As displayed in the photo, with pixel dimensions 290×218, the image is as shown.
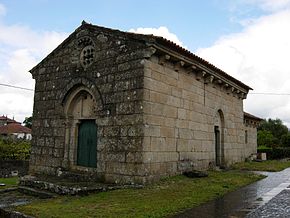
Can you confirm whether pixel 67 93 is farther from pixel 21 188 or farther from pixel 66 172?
pixel 21 188

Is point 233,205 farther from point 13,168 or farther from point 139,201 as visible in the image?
point 13,168

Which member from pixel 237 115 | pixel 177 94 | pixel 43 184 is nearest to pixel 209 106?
pixel 177 94

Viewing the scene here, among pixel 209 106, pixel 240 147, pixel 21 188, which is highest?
pixel 209 106

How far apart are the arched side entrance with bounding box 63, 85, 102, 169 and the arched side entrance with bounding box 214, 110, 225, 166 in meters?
6.40

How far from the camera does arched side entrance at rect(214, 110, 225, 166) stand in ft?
49.3

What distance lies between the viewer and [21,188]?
9.90 m

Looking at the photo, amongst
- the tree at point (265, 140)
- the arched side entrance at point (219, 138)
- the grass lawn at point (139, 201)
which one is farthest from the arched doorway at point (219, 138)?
the tree at point (265, 140)

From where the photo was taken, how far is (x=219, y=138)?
50.2 ft

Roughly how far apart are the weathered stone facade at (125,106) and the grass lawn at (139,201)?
3.24 feet

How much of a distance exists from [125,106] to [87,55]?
311 centimetres

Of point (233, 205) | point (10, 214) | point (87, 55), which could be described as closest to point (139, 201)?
point (233, 205)

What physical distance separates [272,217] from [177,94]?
6.07 m

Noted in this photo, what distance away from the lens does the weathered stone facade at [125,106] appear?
970cm

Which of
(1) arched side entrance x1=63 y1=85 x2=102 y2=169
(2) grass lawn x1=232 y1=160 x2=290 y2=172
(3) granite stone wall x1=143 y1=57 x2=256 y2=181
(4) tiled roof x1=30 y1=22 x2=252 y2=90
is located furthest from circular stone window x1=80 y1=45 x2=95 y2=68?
A: (2) grass lawn x1=232 y1=160 x2=290 y2=172
